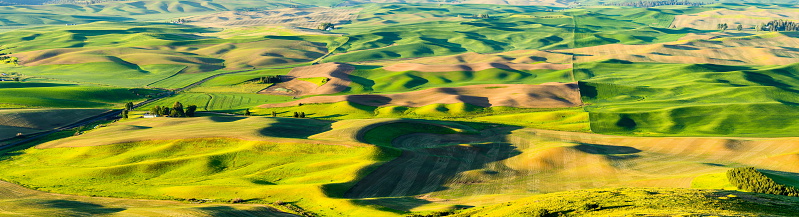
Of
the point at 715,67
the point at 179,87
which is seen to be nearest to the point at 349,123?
the point at 179,87

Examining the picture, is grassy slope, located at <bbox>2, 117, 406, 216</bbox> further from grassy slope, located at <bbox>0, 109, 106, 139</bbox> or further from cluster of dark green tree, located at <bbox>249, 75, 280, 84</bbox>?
cluster of dark green tree, located at <bbox>249, 75, 280, 84</bbox>

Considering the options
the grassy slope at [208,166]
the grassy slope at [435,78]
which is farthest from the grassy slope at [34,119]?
the grassy slope at [435,78]

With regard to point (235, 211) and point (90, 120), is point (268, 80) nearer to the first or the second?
point (90, 120)

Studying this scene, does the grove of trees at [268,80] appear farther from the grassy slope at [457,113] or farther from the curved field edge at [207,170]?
the curved field edge at [207,170]

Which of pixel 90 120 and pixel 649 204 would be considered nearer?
pixel 649 204

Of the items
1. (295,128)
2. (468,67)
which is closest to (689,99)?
(468,67)

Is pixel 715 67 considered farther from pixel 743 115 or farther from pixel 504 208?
pixel 504 208
